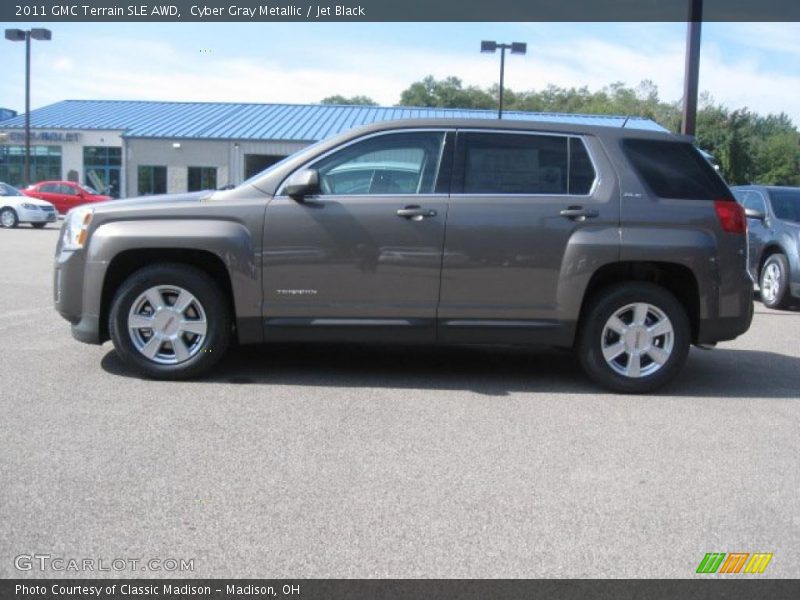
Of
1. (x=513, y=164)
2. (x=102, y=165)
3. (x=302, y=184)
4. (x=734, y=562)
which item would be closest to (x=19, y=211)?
(x=102, y=165)

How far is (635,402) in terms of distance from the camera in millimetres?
5625

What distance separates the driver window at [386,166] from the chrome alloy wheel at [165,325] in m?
1.28

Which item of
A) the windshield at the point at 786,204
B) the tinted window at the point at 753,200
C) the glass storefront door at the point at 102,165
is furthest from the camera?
the glass storefront door at the point at 102,165

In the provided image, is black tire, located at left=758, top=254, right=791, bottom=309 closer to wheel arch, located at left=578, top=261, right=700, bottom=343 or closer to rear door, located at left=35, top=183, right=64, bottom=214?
wheel arch, located at left=578, top=261, right=700, bottom=343

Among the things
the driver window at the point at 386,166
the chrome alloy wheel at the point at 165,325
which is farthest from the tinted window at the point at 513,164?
the chrome alloy wheel at the point at 165,325

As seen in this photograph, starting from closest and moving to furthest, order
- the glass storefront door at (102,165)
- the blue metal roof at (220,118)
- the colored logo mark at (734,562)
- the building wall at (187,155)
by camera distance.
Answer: the colored logo mark at (734,562) → the building wall at (187,155) → the blue metal roof at (220,118) → the glass storefront door at (102,165)

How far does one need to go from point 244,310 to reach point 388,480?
6.88 ft

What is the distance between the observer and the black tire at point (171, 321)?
5617mm

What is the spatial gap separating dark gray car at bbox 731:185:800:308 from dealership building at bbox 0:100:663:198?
22306 millimetres

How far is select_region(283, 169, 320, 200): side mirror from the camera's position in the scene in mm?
5469

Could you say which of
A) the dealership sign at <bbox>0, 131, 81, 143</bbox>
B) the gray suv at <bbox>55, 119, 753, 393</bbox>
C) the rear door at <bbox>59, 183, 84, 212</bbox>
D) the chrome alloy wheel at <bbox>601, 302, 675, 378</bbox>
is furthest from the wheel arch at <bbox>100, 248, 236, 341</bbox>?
the dealership sign at <bbox>0, 131, 81, 143</bbox>

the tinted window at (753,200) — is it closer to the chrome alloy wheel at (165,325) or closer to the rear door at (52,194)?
the chrome alloy wheel at (165,325)

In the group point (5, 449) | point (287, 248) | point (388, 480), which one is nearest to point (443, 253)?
point (287, 248)

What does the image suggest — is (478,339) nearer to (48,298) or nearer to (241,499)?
(241,499)
